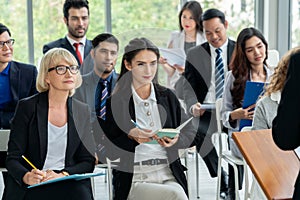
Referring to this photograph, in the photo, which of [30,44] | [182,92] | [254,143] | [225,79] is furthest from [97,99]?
[30,44]

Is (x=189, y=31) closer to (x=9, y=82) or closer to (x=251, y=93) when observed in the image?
(x=251, y=93)

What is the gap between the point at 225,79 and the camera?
12.9ft

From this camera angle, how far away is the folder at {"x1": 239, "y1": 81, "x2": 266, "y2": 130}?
3.37 m

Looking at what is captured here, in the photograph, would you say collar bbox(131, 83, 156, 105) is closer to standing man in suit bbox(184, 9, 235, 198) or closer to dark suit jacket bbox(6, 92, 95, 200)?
dark suit jacket bbox(6, 92, 95, 200)

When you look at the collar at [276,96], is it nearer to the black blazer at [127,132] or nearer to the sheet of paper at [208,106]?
the black blazer at [127,132]

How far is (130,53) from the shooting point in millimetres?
3111

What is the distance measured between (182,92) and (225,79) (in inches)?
13.0

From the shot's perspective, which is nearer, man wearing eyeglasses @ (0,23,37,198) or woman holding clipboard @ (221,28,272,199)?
woman holding clipboard @ (221,28,272,199)

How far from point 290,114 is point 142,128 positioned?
1.44 m

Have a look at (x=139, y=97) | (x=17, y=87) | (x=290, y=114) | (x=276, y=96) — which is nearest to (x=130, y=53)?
(x=139, y=97)

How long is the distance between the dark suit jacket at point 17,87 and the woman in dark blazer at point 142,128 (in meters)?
0.95

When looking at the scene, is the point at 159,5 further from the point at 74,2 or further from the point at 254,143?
the point at 254,143

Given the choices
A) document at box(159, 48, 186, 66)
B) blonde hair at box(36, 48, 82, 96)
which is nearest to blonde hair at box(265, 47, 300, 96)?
document at box(159, 48, 186, 66)

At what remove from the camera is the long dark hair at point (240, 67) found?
374cm
